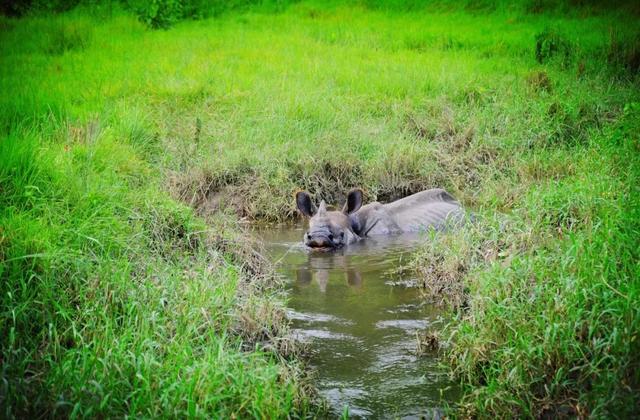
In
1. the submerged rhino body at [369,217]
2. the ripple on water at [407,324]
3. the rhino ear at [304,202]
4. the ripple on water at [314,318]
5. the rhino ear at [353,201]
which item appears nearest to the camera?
the ripple on water at [407,324]

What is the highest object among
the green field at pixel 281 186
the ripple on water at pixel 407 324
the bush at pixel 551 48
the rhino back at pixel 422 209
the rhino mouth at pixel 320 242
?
the bush at pixel 551 48

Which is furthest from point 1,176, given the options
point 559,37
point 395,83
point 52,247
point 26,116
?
point 559,37

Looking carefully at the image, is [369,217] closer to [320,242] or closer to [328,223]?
[328,223]

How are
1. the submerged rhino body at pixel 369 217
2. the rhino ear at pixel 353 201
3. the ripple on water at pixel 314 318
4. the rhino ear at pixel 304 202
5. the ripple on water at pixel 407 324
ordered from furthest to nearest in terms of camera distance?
the rhino ear at pixel 353 201, the rhino ear at pixel 304 202, the submerged rhino body at pixel 369 217, the ripple on water at pixel 314 318, the ripple on water at pixel 407 324

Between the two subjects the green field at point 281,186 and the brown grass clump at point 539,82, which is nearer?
the green field at point 281,186

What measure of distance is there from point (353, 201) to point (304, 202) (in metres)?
0.60

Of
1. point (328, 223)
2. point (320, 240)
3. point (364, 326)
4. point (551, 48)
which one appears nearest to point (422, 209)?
point (328, 223)

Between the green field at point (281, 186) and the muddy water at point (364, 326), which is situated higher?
the green field at point (281, 186)

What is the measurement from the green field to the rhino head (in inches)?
28.5

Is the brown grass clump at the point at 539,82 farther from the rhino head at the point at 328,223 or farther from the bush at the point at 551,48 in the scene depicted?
the rhino head at the point at 328,223

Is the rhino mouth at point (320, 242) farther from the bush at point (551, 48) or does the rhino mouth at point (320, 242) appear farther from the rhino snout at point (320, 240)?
the bush at point (551, 48)

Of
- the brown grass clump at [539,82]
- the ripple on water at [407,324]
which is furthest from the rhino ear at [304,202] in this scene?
the brown grass clump at [539,82]

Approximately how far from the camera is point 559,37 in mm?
15328

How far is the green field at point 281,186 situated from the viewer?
14.6 ft
